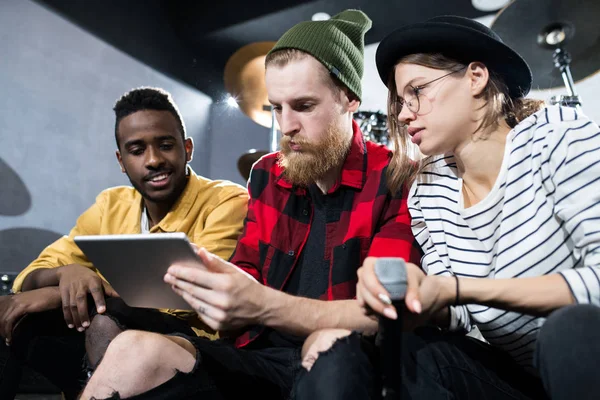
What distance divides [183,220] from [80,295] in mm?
390

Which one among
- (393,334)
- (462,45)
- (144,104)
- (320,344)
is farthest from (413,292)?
(144,104)

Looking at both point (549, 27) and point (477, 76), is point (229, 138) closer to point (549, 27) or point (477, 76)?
point (549, 27)

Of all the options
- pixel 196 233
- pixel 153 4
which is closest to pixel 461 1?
pixel 153 4

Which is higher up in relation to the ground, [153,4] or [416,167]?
[153,4]

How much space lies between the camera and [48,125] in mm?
2811

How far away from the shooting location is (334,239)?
49.4 inches

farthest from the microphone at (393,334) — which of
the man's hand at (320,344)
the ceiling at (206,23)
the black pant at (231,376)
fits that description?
the ceiling at (206,23)

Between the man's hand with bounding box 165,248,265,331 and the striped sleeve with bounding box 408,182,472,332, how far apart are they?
0.40 m

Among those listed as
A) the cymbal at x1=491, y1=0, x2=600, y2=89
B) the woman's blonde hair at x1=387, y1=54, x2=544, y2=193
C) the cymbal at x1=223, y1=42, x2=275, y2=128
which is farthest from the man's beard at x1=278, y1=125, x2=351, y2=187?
the cymbal at x1=223, y1=42, x2=275, y2=128

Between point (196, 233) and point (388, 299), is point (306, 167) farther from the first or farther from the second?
point (388, 299)

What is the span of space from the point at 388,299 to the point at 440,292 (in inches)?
6.7

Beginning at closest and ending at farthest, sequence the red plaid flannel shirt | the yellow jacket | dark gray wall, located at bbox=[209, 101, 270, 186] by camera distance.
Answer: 1. the red plaid flannel shirt
2. the yellow jacket
3. dark gray wall, located at bbox=[209, 101, 270, 186]

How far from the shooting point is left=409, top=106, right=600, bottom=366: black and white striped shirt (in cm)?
84

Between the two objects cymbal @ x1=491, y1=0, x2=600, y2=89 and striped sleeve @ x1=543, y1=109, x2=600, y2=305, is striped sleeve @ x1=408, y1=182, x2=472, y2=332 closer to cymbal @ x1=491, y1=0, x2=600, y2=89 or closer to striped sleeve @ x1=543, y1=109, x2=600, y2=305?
striped sleeve @ x1=543, y1=109, x2=600, y2=305
